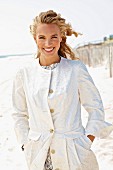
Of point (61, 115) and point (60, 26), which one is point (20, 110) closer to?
point (61, 115)

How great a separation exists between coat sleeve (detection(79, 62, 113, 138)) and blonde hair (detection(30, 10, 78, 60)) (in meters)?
0.21

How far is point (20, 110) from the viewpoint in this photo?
220cm

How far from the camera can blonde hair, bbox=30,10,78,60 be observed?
79.6 inches

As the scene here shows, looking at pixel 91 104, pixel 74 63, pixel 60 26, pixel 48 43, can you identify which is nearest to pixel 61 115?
pixel 91 104

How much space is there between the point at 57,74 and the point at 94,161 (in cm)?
62

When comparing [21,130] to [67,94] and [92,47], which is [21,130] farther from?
[92,47]

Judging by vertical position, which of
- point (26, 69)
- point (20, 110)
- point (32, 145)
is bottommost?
point (32, 145)

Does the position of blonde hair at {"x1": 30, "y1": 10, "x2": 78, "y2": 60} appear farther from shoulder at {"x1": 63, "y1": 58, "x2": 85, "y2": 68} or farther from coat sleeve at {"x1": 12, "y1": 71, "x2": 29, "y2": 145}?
coat sleeve at {"x1": 12, "y1": 71, "x2": 29, "y2": 145}

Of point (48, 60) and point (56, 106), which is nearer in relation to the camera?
point (56, 106)

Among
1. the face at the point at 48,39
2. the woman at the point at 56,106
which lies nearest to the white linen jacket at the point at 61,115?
the woman at the point at 56,106

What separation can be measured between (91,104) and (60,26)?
1.78ft

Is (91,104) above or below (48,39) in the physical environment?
below

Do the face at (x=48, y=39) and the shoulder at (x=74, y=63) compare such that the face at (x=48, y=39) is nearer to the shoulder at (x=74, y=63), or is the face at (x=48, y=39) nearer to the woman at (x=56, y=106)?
the woman at (x=56, y=106)

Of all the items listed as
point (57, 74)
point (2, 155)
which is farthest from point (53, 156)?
point (2, 155)
